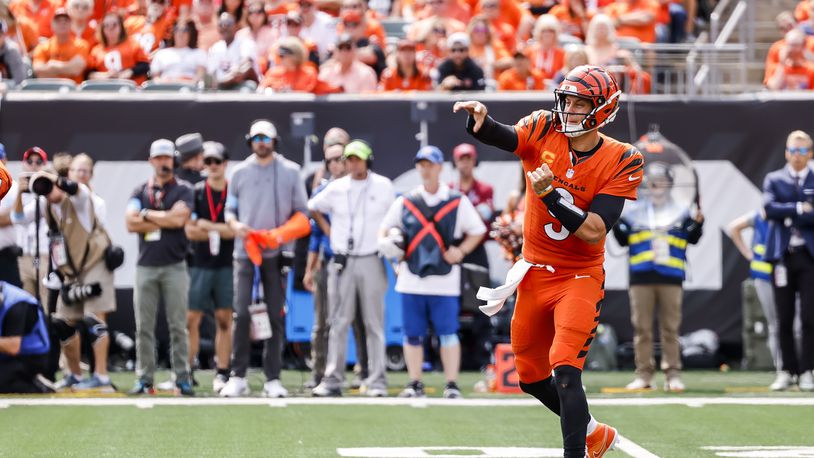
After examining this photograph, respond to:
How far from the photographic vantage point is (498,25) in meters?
18.0

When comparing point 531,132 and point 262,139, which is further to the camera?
point 262,139

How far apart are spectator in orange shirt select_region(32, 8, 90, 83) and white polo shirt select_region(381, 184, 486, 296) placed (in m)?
5.95

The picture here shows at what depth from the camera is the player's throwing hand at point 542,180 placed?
22.3ft

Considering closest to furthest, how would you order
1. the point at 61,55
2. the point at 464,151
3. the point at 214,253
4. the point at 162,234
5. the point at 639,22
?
the point at 162,234
the point at 214,253
the point at 464,151
the point at 61,55
the point at 639,22

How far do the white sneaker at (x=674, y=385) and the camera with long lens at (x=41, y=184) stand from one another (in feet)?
19.0

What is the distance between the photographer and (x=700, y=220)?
1279 centimetres

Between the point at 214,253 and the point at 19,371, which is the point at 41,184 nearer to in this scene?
the point at 19,371

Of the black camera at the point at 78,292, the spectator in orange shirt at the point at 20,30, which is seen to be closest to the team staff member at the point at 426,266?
the black camera at the point at 78,292

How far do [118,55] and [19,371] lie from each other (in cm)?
609

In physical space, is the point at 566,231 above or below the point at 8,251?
above

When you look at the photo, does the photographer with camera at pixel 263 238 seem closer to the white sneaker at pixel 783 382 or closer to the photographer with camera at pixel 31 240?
the photographer with camera at pixel 31 240

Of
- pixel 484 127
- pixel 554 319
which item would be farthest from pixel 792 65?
pixel 484 127

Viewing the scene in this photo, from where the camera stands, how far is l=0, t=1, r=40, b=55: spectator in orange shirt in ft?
54.1

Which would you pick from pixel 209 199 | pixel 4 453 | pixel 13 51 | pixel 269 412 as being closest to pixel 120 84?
pixel 13 51
